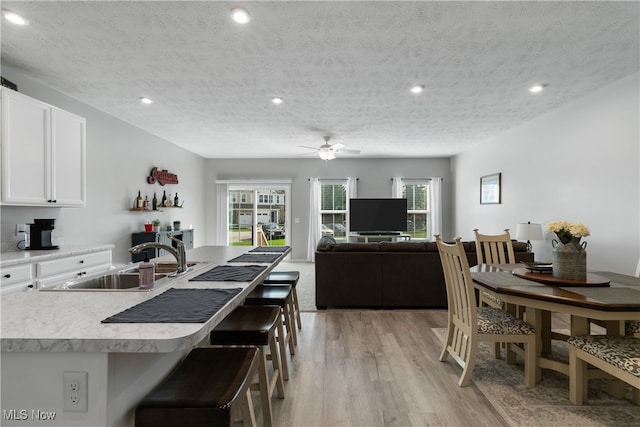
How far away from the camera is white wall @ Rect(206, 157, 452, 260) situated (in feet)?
26.6

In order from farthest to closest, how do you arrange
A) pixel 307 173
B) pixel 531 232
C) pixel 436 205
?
pixel 307 173 → pixel 436 205 → pixel 531 232

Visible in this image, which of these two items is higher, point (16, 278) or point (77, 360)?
point (77, 360)

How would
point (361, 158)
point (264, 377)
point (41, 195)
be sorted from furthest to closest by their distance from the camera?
point (361, 158), point (41, 195), point (264, 377)

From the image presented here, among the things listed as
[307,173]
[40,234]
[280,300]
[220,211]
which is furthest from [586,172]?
[220,211]

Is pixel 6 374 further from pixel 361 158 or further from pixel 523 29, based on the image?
pixel 361 158

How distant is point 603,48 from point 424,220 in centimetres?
564

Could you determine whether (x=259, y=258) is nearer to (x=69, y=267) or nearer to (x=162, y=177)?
(x=69, y=267)

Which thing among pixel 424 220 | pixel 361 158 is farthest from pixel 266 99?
pixel 424 220

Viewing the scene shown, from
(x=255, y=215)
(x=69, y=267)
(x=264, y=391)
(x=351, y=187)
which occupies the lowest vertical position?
(x=264, y=391)

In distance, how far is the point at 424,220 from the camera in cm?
818

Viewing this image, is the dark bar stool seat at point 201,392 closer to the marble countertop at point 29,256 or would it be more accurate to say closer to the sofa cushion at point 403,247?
the marble countertop at point 29,256

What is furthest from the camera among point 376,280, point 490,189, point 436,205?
point 436,205

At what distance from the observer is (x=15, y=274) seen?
2461mm

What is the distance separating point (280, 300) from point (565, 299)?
1.80 metres
